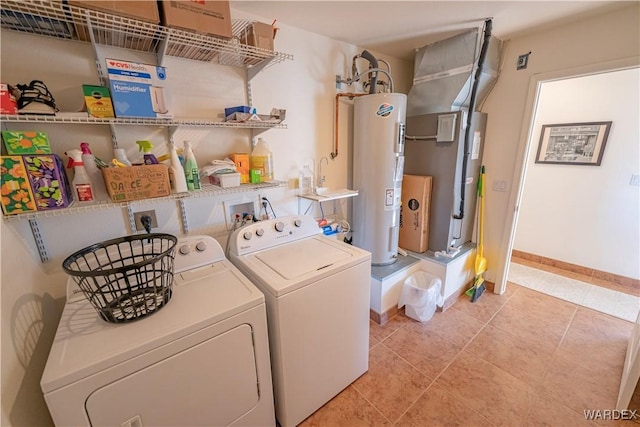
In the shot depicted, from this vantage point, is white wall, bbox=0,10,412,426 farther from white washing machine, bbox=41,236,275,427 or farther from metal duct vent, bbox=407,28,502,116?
metal duct vent, bbox=407,28,502,116

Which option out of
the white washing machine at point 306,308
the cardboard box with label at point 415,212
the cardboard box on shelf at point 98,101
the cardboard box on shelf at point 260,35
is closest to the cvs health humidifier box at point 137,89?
the cardboard box on shelf at point 98,101

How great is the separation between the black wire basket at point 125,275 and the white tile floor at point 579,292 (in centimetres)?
344

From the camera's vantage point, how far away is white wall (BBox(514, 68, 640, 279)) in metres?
2.62

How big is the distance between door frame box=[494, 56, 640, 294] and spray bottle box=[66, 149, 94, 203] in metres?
3.10

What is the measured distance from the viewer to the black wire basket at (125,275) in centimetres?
93

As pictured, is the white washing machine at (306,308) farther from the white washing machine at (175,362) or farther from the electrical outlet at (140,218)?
the electrical outlet at (140,218)

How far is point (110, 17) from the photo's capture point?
1.01 metres

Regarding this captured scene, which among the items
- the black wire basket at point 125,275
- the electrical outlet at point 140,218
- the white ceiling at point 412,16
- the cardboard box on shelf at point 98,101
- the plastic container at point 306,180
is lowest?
the black wire basket at point 125,275

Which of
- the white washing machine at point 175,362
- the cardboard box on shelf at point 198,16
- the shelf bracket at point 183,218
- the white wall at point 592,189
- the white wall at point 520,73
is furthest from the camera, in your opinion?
the white wall at point 592,189

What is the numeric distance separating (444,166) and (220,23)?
2020mm

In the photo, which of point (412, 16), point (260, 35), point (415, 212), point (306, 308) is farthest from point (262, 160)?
point (415, 212)

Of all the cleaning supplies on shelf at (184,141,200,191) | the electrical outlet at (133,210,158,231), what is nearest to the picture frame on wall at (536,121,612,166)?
the cleaning supplies on shelf at (184,141,200,191)

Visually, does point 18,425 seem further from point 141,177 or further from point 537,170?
point 537,170

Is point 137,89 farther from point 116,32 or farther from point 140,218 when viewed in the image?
point 140,218
